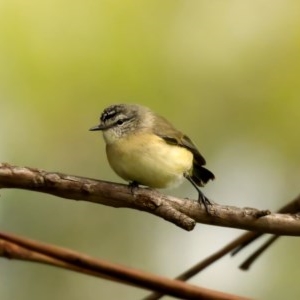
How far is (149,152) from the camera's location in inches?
68.4

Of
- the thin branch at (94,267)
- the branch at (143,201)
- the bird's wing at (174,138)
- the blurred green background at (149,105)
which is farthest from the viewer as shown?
the blurred green background at (149,105)

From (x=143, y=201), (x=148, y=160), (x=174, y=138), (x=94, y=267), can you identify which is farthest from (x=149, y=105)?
(x=94, y=267)

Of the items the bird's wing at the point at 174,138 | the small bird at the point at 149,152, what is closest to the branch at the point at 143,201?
the small bird at the point at 149,152

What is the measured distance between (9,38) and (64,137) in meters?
0.46

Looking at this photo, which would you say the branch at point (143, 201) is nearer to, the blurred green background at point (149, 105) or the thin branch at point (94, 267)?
the thin branch at point (94, 267)

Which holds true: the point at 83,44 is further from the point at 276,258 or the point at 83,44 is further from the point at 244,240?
the point at 244,240

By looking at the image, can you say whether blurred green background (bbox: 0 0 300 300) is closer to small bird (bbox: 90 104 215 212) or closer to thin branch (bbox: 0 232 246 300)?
small bird (bbox: 90 104 215 212)

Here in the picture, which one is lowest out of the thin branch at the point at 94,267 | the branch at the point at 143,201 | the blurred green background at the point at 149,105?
the blurred green background at the point at 149,105

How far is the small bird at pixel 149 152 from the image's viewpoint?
170 cm

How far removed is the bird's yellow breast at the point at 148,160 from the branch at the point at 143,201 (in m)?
0.77

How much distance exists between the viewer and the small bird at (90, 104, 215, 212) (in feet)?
5.57

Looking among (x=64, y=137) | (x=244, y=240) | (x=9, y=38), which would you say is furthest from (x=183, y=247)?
(x=244, y=240)

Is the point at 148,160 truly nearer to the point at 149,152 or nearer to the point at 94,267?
the point at 149,152

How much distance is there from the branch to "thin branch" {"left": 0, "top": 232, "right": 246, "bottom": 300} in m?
0.32
